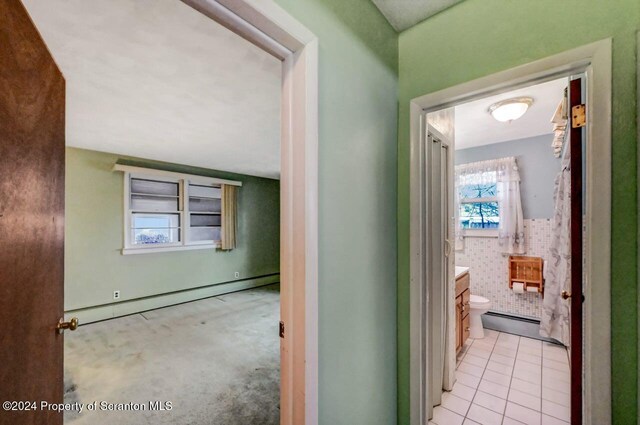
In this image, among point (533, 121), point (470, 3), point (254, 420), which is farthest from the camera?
point (533, 121)

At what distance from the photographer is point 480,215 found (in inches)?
156

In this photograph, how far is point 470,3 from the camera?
1.29 meters

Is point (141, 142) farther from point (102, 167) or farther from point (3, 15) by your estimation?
point (3, 15)

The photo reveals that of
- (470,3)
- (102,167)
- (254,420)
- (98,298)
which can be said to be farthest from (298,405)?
(102,167)

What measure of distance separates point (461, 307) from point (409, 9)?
8.61 ft

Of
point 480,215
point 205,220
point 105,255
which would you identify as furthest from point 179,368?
point 480,215

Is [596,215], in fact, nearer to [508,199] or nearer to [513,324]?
[508,199]

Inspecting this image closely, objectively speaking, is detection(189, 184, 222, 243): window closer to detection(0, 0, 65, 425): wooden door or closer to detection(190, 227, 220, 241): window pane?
detection(190, 227, 220, 241): window pane

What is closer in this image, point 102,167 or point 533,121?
point 533,121

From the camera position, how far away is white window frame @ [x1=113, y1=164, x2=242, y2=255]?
4.09m

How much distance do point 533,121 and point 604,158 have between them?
267 cm

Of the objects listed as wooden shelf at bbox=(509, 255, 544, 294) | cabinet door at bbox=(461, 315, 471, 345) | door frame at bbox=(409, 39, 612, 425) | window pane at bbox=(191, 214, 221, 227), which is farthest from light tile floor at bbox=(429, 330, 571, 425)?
window pane at bbox=(191, 214, 221, 227)

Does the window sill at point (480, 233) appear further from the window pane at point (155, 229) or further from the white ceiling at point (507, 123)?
the window pane at point (155, 229)

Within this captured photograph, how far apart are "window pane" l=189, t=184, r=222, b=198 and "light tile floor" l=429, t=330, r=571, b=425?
15.7 ft
